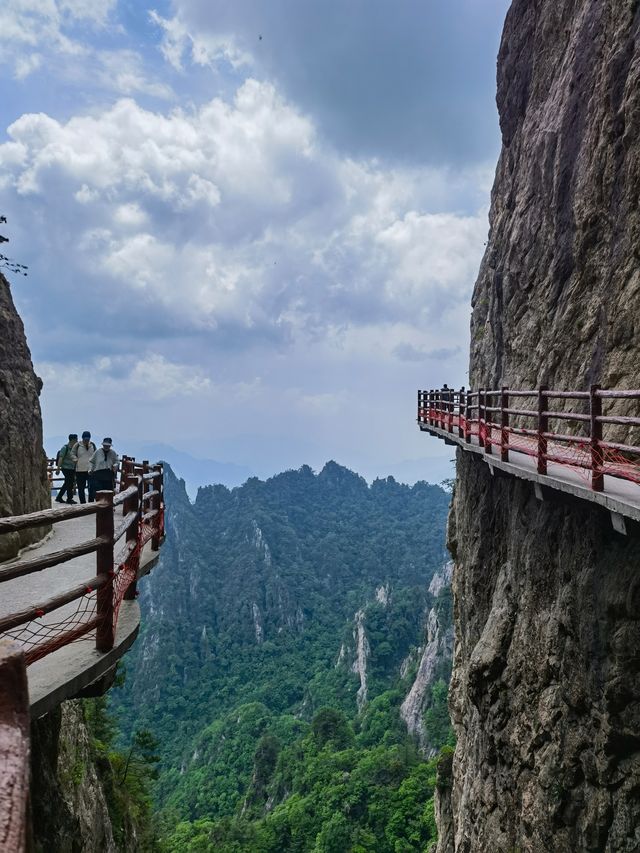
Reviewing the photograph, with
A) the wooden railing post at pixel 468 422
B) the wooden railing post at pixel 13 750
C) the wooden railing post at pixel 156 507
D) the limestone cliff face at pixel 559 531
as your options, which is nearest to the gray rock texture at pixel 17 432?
the wooden railing post at pixel 156 507

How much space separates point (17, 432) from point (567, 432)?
1099cm

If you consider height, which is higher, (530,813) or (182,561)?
(530,813)

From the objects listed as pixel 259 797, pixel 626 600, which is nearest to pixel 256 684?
pixel 259 797

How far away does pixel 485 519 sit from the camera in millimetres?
12344

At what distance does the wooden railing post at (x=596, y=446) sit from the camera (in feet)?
18.4

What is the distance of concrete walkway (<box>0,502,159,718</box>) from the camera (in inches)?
140

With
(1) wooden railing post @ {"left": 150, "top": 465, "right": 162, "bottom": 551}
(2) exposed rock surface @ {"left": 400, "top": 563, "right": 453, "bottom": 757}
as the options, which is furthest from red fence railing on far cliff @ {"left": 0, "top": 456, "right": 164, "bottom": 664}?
(2) exposed rock surface @ {"left": 400, "top": 563, "right": 453, "bottom": 757}

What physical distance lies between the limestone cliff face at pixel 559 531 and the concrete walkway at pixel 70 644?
225 inches

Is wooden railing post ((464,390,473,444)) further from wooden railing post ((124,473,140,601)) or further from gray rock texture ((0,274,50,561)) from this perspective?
gray rock texture ((0,274,50,561))

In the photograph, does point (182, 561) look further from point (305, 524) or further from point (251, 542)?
point (305, 524)

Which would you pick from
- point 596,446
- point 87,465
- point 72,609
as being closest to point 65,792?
point 72,609

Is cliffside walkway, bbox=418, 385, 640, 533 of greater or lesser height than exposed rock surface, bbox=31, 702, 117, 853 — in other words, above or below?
above

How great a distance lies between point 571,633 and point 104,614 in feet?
20.3

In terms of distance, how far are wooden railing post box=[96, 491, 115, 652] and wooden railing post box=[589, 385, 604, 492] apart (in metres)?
5.12
